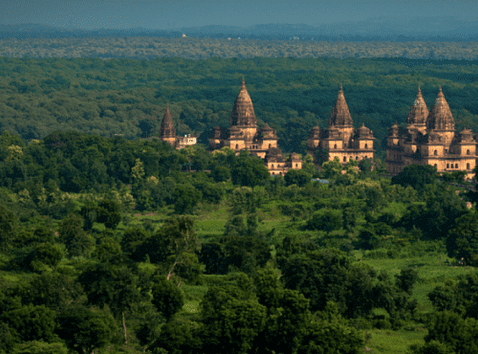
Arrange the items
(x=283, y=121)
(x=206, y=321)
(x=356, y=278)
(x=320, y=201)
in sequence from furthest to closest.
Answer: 1. (x=283, y=121)
2. (x=320, y=201)
3. (x=356, y=278)
4. (x=206, y=321)

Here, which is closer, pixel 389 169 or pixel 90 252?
pixel 90 252

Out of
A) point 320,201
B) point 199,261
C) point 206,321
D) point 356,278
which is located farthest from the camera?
point 320,201

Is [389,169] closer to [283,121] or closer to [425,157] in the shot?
[425,157]

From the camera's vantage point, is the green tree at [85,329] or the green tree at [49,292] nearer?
the green tree at [85,329]

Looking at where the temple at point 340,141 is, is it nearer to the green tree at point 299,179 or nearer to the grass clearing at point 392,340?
the green tree at point 299,179

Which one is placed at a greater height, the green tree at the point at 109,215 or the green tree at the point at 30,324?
the green tree at the point at 30,324

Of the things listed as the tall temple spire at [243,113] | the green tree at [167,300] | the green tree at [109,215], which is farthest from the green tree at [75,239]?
the tall temple spire at [243,113]

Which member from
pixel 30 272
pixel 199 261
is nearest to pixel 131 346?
pixel 30 272

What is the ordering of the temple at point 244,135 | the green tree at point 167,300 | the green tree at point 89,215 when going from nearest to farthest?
the green tree at point 167,300, the green tree at point 89,215, the temple at point 244,135
